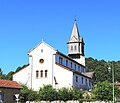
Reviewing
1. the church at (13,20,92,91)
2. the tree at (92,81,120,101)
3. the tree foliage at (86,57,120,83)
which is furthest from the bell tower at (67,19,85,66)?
the tree foliage at (86,57,120,83)

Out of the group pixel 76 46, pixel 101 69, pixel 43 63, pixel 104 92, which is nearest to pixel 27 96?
pixel 43 63

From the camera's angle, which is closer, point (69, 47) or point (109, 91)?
point (109, 91)

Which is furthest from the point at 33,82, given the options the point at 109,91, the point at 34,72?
the point at 109,91

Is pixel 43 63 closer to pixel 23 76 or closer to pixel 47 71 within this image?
pixel 47 71

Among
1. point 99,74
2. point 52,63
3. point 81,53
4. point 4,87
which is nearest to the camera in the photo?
point 4,87

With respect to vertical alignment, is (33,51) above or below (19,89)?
above

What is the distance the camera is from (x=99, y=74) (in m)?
140

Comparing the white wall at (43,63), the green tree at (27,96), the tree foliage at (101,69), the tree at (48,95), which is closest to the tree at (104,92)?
the tree at (48,95)

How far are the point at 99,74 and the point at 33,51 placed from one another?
75775 mm

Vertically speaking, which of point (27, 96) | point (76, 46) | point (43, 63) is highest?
point (76, 46)

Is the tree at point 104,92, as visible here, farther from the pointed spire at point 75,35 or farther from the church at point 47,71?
the pointed spire at point 75,35

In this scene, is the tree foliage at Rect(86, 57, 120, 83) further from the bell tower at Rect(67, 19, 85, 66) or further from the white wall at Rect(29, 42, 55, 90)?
the white wall at Rect(29, 42, 55, 90)

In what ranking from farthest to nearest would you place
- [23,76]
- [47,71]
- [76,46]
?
[76,46], [23,76], [47,71]

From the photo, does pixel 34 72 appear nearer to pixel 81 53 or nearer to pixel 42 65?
pixel 42 65
